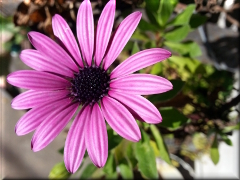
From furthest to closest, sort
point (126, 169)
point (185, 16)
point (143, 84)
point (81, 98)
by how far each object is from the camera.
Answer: point (126, 169)
point (185, 16)
point (81, 98)
point (143, 84)

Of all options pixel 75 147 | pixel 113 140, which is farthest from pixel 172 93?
pixel 75 147

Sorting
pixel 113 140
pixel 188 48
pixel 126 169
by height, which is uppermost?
pixel 188 48

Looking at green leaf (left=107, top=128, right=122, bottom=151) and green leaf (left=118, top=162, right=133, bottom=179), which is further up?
green leaf (left=107, top=128, right=122, bottom=151)

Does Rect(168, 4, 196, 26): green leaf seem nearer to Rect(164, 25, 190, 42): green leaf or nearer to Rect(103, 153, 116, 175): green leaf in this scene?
Rect(164, 25, 190, 42): green leaf

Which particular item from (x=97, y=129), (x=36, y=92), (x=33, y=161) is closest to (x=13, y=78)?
(x=36, y=92)

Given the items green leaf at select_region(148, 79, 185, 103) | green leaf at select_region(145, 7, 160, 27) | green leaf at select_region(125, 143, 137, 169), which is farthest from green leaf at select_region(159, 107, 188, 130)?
green leaf at select_region(145, 7, 160, 27)

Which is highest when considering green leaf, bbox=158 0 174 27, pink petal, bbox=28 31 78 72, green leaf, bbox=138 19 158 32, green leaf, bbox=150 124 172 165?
green leaf, bbox=158 0 174 27

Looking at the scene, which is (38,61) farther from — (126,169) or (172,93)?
(126,169)
